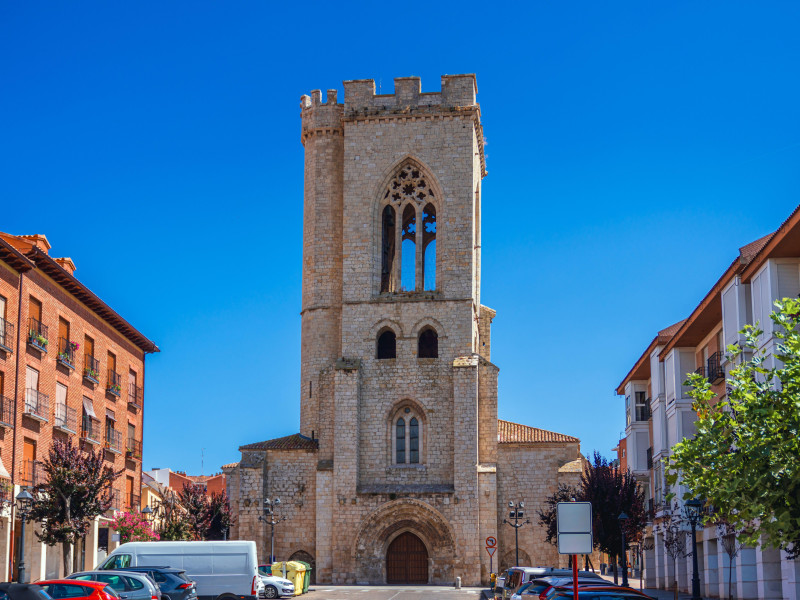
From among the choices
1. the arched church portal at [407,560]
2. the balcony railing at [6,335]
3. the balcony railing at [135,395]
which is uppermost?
the balcony railing at [6,335]

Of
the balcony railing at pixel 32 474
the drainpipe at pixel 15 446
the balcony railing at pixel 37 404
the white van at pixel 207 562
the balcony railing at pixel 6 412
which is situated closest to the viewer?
the white van at pixel 207 562

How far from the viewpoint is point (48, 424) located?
33.9 m

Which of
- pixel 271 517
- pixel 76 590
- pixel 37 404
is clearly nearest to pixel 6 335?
pixel 37 404

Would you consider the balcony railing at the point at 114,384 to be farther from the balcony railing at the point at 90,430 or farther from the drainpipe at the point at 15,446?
the drainpipe at the point at 15,446

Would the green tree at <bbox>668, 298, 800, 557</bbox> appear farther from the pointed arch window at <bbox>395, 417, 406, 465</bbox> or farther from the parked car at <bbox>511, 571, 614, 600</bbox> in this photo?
the pointed arch window at <bbox>395, 417, 406, 465</bbox>

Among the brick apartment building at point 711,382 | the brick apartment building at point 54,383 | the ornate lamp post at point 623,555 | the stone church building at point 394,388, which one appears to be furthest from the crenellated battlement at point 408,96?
the ornate lamp post at point 623,555

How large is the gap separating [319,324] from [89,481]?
77.9 ft

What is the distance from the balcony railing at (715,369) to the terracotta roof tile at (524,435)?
16.3 metres

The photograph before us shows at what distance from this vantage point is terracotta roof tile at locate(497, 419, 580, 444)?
52.6m

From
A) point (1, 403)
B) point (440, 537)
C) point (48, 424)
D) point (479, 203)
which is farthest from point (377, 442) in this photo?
point (1, 403)

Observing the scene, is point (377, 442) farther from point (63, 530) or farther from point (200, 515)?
point (63, 530)

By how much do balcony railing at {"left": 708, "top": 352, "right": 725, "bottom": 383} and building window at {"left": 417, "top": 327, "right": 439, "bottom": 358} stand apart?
730 inches

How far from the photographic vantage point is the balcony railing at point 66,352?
1370 inches

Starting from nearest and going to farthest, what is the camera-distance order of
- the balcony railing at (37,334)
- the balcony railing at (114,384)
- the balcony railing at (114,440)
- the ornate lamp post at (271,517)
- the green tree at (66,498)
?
1. the green tree at (66,498)
2. the balcony railing at (37,334)
3. the balcony railing at (114,440)
4. the balcony railing at (114,384)
5. the ornate lamp post at (271,517)
